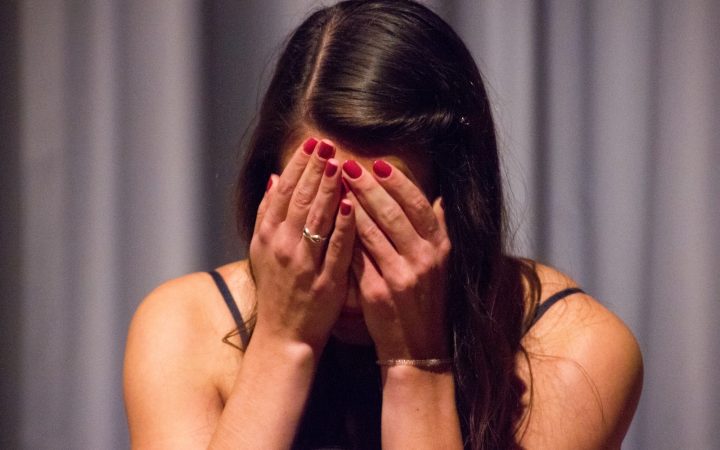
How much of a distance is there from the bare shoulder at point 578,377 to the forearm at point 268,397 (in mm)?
270

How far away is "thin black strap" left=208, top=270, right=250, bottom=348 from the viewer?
0.96m

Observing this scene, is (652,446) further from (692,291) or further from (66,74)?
(66,74)

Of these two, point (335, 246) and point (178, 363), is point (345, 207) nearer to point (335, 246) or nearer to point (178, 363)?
point (335, 246)

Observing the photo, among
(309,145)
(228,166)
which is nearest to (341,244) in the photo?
(309,145)

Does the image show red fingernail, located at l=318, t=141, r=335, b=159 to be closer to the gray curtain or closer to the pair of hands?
the pair of hands

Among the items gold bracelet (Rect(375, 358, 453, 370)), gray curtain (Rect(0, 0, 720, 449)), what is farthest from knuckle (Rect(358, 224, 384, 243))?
gray curtain (Rect(0, 0, 720, 449))

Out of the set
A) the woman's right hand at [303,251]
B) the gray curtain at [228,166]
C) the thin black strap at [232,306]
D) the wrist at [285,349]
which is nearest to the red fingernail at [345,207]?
the woman's right hand at [303,251]

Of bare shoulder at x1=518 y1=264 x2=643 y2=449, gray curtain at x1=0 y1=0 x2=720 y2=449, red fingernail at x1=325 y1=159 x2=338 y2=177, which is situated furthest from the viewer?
gray curtain at x1=0 y1=0 x2=720 y2=449

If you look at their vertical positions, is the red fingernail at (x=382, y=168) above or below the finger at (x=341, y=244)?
above

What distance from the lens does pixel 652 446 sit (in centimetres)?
130

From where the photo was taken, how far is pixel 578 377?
874 mm

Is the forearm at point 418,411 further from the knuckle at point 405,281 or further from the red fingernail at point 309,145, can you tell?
the red fingernail at point 309,145

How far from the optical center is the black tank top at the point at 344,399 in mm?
882

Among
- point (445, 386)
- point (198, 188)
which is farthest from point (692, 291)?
point (198, 188)
